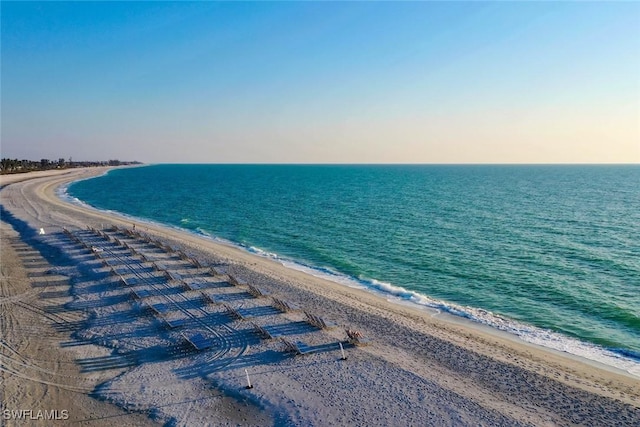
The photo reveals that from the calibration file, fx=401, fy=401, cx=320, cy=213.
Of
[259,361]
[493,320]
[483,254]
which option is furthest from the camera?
[483,254]

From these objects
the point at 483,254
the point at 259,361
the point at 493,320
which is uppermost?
the point at 483,254

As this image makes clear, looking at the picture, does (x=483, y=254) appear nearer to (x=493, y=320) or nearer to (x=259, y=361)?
(x=493, y=320)

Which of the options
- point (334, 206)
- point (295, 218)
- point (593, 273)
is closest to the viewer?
point (593, 273)

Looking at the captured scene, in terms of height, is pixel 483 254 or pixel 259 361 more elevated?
pixel 483 254

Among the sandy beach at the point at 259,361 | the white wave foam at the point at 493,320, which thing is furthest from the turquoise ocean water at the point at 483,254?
the sandy beach at the point at 259,361

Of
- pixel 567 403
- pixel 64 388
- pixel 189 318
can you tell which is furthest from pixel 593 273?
pixel 64 388

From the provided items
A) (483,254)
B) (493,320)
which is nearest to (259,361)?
(493,320)

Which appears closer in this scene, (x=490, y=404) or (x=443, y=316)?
(x=490, y=404)

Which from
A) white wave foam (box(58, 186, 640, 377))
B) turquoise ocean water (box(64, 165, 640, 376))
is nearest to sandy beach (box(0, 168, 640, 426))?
white wave foam (box(58, 186, 640, 377))

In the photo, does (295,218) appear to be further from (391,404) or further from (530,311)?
(391,404)
